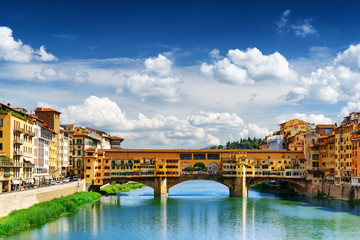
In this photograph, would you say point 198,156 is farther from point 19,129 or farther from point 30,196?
point 30,196

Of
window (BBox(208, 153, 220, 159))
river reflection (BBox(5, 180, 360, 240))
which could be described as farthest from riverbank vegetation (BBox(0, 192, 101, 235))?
window (BBox(208, 153, 220, 159))

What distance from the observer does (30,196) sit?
163 feet

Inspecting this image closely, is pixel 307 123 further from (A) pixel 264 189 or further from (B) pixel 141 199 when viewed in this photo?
(B) pixel 141 199

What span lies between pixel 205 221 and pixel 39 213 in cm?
1850

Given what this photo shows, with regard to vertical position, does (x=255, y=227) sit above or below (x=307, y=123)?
below

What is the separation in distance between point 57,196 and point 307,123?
216 ft

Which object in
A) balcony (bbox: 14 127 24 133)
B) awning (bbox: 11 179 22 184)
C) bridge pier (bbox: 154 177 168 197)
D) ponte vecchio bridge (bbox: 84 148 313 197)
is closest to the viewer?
awning (bbox: 11 179 22 184)

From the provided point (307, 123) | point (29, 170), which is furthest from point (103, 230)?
point (307, 123)

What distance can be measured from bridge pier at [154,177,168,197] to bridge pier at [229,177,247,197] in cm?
1164

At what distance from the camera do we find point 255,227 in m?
49.6

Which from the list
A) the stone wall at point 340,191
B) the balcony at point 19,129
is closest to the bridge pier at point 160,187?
the stone wall at point 340,191

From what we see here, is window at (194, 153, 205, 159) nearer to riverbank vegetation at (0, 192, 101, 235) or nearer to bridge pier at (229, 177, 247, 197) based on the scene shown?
bridge pier at (229, 177, 247, 197)

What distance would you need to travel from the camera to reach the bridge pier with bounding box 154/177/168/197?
80.7 metres

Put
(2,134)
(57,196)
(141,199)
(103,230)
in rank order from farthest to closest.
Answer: (141,199) < (57,196) < (2,134) < (103,230)
